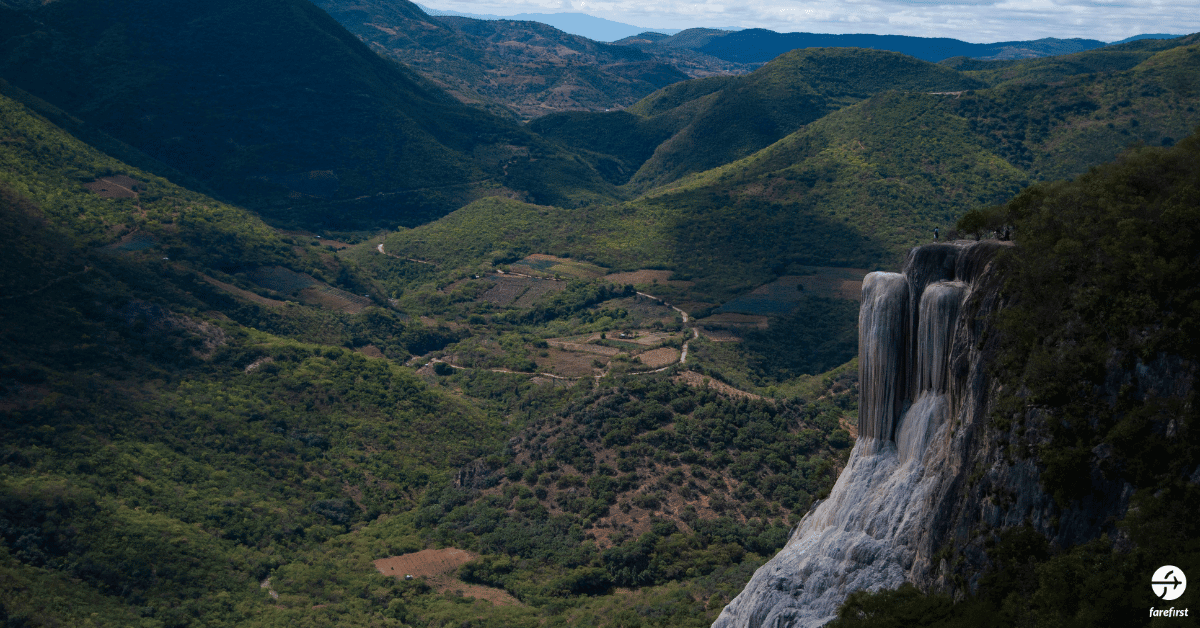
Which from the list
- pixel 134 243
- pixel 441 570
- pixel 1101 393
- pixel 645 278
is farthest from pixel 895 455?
pixel 645 278

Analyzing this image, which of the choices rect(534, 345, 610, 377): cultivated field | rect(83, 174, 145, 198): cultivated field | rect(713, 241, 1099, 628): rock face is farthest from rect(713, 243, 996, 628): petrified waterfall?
rect(83, 174, 145, 198): cultivated field

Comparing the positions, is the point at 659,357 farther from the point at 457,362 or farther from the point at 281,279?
the point at 281,279

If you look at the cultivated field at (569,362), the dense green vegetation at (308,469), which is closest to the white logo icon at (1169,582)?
the dense green vegetation at (308,469)

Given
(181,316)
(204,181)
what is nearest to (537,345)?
(181,316)

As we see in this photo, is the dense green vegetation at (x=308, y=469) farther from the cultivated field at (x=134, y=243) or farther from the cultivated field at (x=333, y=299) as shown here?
the cultivated field at (x=333, y=299)

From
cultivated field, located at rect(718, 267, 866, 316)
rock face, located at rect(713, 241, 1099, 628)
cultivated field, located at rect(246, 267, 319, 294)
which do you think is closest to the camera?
rock face, located at rect(713, 241, 1099, 628)

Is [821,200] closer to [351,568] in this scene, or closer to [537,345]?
[537,345]

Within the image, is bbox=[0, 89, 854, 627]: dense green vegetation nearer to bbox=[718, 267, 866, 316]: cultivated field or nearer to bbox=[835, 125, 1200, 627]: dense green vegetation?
bbox=[835, 125, 1200, 627]: dense green vegetation
